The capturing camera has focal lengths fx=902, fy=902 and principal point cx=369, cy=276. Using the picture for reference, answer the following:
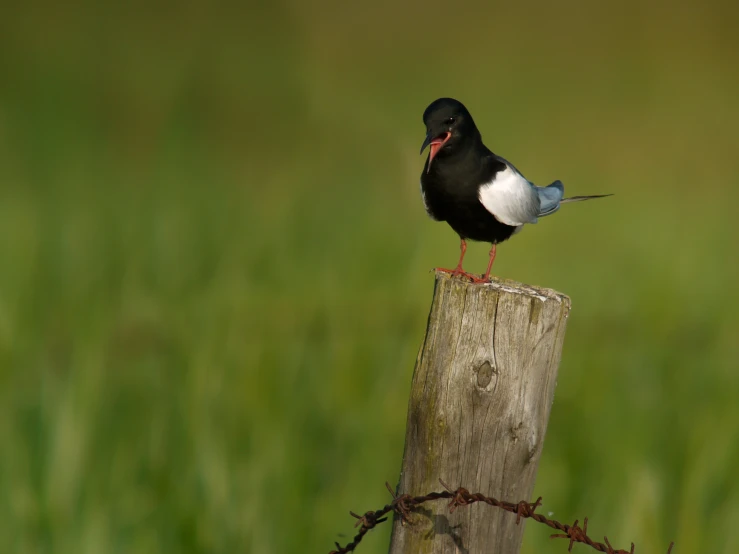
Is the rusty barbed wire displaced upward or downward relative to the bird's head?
downward

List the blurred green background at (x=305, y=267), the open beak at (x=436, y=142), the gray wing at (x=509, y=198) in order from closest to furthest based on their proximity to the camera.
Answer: the open beak at (x=436, y=142)
the gray wing at (x=509, y=198)
the blurred green background at (x=305, y=267)

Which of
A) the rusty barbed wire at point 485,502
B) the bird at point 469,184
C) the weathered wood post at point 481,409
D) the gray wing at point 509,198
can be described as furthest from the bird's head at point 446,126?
the rusty barbed wire at point 485,502

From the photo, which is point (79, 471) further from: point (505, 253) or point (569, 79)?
point (569, 79)

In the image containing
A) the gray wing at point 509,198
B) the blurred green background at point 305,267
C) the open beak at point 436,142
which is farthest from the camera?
the blurred green background at point 305,267

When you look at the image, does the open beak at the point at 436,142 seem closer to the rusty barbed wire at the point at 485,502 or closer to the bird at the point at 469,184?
the bird at the point at 469,184

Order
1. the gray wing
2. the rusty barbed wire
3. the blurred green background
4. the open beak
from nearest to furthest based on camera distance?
1. the rusty barbed wire
2. the open beak
3. the gray wing
4. the blurred green background

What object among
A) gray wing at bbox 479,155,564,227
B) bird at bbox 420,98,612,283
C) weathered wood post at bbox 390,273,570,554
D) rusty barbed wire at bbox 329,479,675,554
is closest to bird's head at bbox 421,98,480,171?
bird at bbox 420,98,612,283

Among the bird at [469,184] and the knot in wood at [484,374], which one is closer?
the knot in wood at [484,374]

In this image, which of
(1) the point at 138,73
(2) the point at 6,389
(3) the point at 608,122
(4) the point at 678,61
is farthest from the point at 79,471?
(4) the point at 678,61

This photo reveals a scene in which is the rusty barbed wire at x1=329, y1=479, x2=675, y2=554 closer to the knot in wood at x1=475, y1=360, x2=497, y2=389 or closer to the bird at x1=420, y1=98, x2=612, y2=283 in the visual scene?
the knot in wood at x1=475, y1=360, x2=497, y2=389

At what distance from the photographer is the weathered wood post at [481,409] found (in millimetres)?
1983

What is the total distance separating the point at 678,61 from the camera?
8.49m

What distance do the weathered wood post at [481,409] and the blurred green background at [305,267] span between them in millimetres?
941

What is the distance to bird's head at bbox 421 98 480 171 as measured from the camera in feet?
9.45
